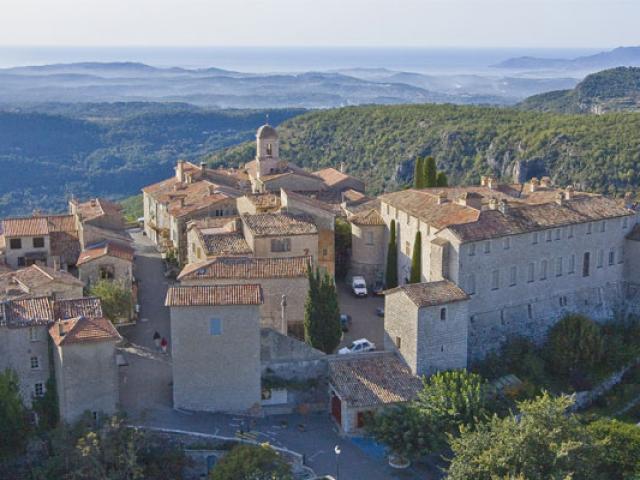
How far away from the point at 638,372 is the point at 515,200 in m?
11.2

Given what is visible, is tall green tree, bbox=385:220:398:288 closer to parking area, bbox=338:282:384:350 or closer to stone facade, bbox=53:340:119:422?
parking area, bbox=338:282:384:350

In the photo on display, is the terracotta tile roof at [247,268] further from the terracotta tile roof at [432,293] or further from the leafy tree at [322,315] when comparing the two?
the terracotta tile roof at [432,293]

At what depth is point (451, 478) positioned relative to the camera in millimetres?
29484

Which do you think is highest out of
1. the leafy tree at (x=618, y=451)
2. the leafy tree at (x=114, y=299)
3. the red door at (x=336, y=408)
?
the leafy tree at (x=114, y=299)

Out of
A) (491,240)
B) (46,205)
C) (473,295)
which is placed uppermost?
(491,240)

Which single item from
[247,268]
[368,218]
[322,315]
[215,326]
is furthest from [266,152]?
[215,326]

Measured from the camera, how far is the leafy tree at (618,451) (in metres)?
33.6

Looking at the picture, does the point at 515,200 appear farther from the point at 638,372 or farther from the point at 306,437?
the point at 306,437

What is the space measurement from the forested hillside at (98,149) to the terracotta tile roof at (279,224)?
75079mm

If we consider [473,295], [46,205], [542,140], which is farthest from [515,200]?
[46,205]

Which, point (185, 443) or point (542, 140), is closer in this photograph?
point (185, 443)

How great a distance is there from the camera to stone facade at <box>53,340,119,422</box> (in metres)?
32.0

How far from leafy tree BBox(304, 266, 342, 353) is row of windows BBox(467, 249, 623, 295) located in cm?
646

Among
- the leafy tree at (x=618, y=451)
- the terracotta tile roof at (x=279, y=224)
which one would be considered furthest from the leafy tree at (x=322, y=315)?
the leafy tree at (x=618, y=451)
